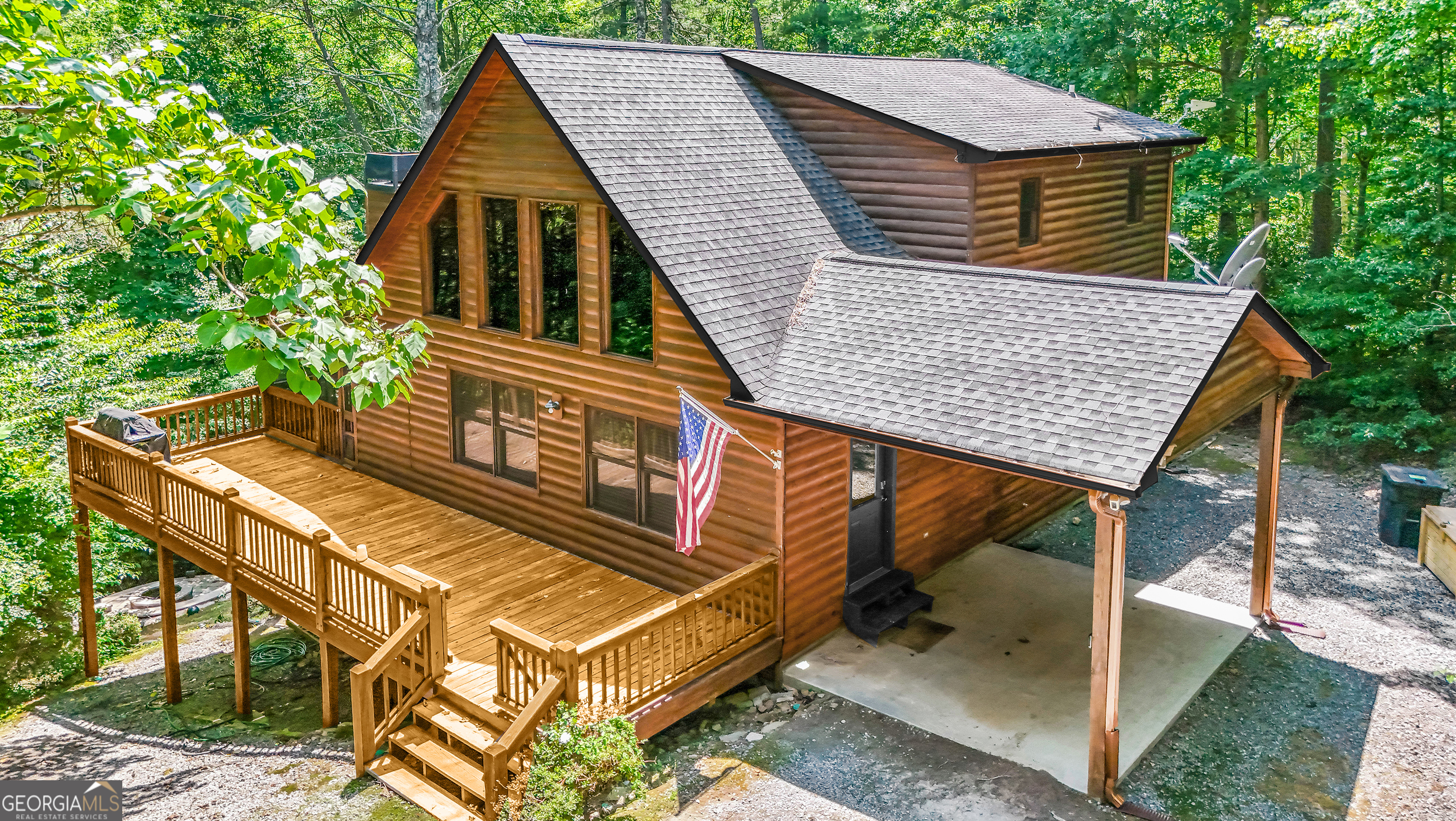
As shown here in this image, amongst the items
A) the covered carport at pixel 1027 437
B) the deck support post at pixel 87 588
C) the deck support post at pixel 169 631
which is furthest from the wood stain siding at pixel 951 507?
the deck support post at pixel 87 588

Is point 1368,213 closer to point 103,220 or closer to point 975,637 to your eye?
point 975,637

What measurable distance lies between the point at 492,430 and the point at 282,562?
2.94 m

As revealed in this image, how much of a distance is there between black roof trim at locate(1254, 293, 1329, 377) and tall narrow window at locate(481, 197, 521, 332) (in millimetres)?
7600

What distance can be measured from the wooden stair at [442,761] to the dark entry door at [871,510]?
4177 mm

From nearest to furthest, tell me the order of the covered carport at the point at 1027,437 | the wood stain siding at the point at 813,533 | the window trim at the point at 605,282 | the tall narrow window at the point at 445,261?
the covered carport at the point at 1027,437 → the wood stain siding at the point at 813,533 → the window trim at the point at 605,282 → the tall narrow window at the point at 445,261

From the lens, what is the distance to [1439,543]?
43.4 feet

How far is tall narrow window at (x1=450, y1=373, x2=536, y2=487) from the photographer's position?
13125 millimetres

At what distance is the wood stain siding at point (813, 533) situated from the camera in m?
10.4

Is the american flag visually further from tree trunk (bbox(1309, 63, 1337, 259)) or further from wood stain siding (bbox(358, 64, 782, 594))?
tree trunk (bbox(1309, 63, 1337, 259))

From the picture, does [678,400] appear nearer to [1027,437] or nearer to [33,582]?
[1027,437]

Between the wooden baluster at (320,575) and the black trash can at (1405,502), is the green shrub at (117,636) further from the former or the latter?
the black trash can at (1405,502)

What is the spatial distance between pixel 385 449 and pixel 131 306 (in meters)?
15.4

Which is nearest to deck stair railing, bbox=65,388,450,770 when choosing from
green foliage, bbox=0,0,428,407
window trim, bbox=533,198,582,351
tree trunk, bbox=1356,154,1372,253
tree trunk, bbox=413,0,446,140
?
green foliage, bbox=0,0,428,407

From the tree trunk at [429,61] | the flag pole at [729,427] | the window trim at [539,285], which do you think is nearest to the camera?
the flag pole at [729,427]
